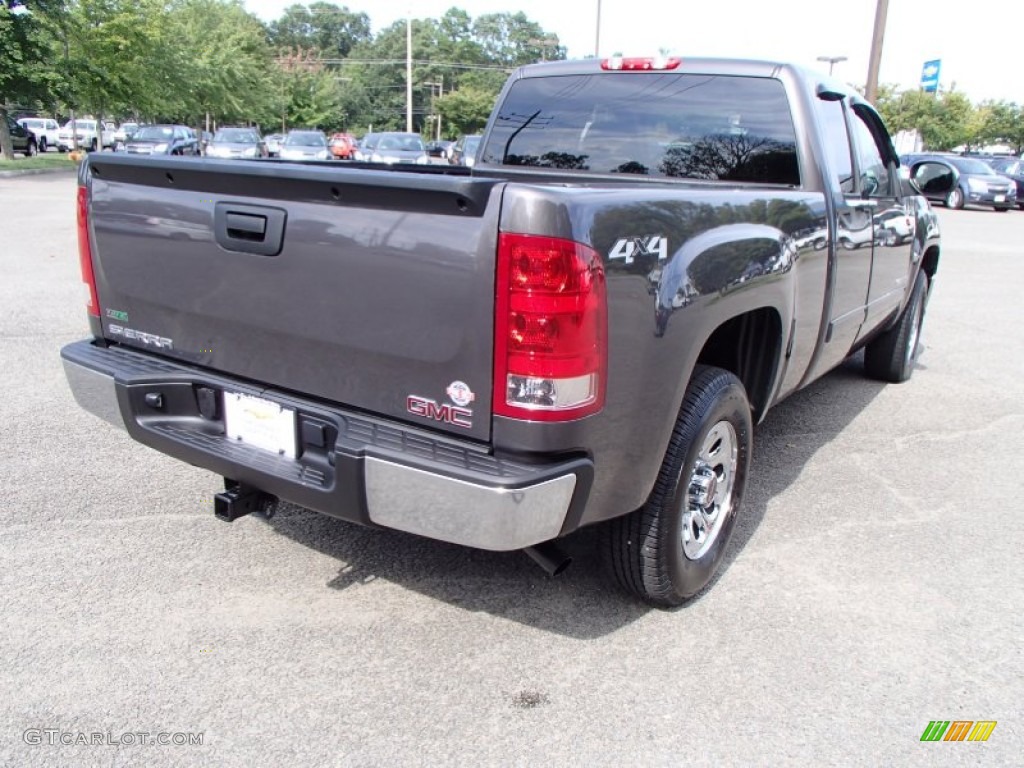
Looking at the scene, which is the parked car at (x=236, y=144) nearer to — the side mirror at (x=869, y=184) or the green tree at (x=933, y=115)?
the side mirror at (x=869, y=184)

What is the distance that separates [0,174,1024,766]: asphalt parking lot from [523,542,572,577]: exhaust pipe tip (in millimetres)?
286

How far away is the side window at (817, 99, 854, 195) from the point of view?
3.83m

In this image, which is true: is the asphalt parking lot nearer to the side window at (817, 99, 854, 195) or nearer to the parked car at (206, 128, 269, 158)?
the side window at (817, 99, 854, 195)

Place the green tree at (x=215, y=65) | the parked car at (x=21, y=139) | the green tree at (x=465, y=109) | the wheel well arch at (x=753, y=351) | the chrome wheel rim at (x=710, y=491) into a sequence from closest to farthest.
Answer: the chrome wheel rim at (x=710, y=491)
the wheel well arch at (x=753, y=351)
the parked car at (x=21, y=139)
the green tree at (x=215, y=65)
the green tree at (x=465, y=109)

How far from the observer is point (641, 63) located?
4.04m

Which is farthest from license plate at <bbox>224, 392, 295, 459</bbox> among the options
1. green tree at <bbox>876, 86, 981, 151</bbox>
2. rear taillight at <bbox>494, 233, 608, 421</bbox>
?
green tree at <bbox>876, 86, 981, 151</bbox>

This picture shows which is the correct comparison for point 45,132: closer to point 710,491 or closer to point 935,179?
point 935,179

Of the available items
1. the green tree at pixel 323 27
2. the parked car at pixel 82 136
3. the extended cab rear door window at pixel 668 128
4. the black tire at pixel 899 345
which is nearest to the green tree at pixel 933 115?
the parked car at pixel 82 136

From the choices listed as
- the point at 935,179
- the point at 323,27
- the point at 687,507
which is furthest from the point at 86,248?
the point at 323,27

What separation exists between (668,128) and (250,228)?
2166 mm

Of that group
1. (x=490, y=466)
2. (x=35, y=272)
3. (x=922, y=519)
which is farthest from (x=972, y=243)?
(x=490, y=466)

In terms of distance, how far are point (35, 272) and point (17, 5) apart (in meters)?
21.0

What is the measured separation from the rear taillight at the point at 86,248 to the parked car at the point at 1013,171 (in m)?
27.5

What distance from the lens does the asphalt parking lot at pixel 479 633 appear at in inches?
91.2
